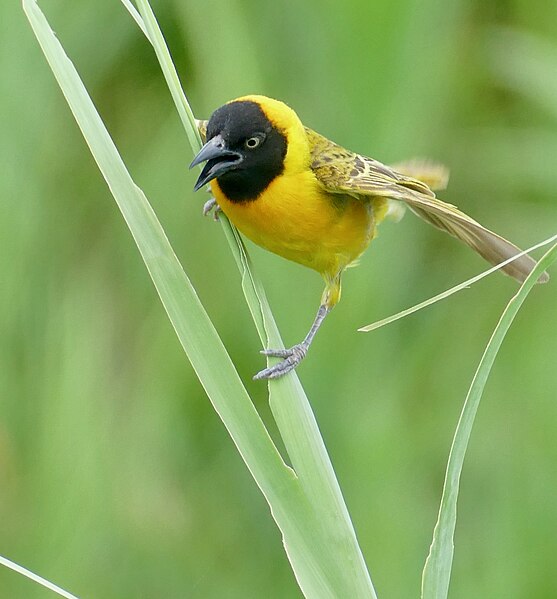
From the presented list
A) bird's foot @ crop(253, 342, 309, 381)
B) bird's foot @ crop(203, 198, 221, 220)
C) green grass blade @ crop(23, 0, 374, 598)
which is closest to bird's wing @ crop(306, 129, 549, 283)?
bird's foot @ crop(203, 198, 221, 220)

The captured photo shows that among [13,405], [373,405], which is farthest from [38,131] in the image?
[373,405]

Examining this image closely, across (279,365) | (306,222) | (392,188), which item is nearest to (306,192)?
(306,222)

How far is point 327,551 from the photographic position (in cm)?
107

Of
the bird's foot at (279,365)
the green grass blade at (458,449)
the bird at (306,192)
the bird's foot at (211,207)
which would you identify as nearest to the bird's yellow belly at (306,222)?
the bird at (306,192)

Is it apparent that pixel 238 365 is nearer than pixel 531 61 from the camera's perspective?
Yes

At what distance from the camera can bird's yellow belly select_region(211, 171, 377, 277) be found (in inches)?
73.9

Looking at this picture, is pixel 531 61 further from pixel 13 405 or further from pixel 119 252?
pixel 13 405

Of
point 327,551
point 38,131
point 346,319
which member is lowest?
point 346,319

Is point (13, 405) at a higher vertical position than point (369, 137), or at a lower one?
lower

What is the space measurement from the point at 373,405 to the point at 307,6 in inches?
31.6

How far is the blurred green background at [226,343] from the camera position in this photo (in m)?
1.92

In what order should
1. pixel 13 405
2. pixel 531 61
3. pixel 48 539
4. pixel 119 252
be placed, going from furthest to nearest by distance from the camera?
pixel 531 61 < pixel 119 252 < pixel 13 405 < pixel 48 539

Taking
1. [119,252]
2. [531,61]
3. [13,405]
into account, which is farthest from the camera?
[531,61]

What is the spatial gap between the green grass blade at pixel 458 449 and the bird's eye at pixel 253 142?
88 cm
